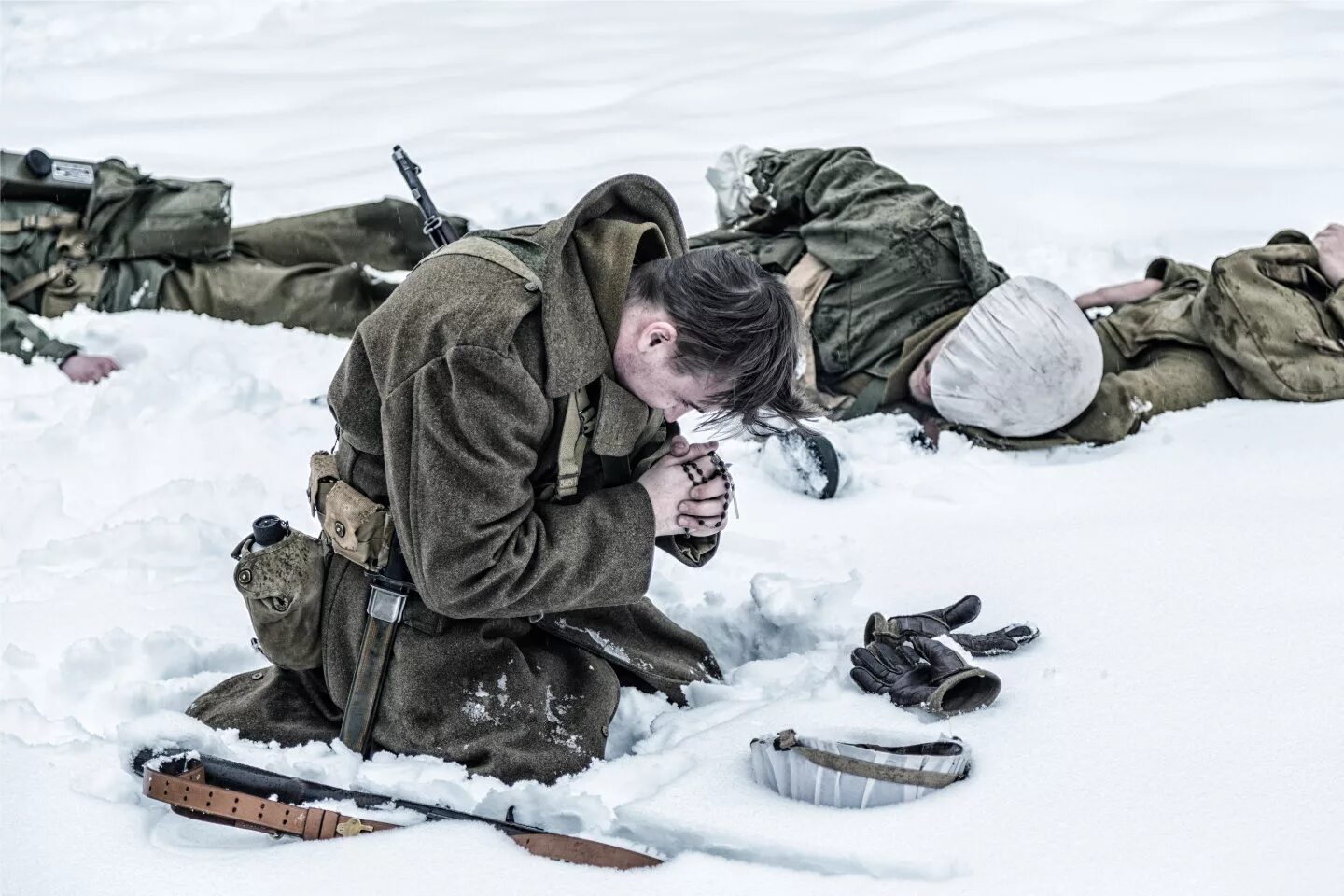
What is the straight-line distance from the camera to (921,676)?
2297 millimetres

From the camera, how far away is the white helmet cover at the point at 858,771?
1951 mm

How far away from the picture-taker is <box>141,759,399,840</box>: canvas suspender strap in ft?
6.32

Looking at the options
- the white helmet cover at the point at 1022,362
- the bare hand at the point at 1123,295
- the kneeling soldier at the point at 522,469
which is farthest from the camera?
the bare hand at the point at 1123,295

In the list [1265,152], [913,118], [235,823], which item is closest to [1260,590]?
[235,823]

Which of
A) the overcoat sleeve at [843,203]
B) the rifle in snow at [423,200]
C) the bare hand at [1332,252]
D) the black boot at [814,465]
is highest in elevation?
the rifle in snow at [423,200]

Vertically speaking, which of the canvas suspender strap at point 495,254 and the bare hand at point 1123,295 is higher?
the canvas suspender strap at point 495,254

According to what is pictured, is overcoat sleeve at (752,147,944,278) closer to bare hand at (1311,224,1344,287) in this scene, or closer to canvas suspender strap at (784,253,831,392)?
canvas suspender strap at (784,253,831,392)

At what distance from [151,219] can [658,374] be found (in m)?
3.46

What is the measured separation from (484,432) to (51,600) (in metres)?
1.44

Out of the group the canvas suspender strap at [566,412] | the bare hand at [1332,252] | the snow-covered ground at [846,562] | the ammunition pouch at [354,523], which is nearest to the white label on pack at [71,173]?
the snow-covered ground at [846,562]

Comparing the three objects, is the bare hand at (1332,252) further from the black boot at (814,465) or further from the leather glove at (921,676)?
the leather glove at (921,676)

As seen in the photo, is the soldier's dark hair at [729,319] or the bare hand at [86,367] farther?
the bare hand at [86,367]

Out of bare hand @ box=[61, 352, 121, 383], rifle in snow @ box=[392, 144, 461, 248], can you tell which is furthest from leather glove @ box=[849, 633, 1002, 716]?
bare hand @ box=[61, 352, 121, 383]

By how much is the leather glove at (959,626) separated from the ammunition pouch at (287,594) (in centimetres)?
103
